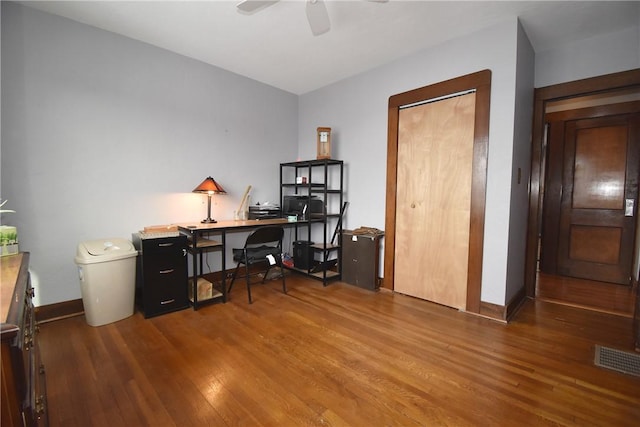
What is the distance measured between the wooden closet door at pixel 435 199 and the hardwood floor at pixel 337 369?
0.38 meters

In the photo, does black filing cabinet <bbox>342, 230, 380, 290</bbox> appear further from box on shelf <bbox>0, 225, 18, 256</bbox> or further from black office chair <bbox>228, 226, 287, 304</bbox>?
box on shelf <bbox>0, 225, 18, 256</bbox>

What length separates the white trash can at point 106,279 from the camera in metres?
2.35

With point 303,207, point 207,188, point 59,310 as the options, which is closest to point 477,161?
point 303,207

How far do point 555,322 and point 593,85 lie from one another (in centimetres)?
223

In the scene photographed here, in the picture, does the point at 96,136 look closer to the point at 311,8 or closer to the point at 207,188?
the point at 207,188

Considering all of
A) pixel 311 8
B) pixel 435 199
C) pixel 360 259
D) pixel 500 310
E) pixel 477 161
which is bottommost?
pixel 500 310

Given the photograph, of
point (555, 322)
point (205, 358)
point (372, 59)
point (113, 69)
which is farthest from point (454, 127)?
point (113, 69)

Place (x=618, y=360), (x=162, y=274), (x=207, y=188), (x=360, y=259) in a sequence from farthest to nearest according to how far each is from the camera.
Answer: (x=360, y=259) → (x=207, y=188) → (x=162, y=274) → (x=618, y=360)

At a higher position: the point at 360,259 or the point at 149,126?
the point at 149,126

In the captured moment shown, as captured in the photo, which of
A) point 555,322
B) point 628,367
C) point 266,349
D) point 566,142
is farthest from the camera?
point 566,142

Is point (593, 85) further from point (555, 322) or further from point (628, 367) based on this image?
point (628, 367)

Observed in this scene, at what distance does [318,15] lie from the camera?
2055mm

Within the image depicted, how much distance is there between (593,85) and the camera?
270cm

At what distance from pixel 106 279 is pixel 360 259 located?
250 centimetres
